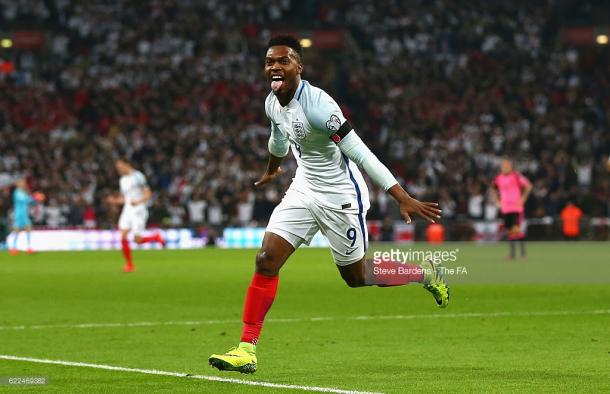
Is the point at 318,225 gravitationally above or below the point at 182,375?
above

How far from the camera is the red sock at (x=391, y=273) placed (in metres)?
10.6

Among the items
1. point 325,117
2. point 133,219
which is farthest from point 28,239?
point 325,117

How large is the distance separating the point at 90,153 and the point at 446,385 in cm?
3256

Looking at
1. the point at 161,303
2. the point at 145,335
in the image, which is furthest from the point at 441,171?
the point at 145,335

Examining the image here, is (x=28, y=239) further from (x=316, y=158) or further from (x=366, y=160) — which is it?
(x=366, y=160)

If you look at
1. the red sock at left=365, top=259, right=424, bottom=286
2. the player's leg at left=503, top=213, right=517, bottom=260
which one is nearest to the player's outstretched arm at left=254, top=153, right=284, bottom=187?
the red sock at left=365, top=259, right=424, bottom=286

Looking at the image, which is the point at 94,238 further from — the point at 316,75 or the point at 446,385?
the point at 446,385

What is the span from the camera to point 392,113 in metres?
43.3

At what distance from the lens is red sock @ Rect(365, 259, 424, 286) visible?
34.9 feet

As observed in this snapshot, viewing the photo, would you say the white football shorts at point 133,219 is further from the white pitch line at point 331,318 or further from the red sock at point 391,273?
the red sock at point 391,273

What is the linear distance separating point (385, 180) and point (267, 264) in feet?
3.83

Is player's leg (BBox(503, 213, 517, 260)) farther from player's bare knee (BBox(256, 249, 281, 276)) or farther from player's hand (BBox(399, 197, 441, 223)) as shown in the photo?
player's hand (BBox(399, 197, 441, 223))

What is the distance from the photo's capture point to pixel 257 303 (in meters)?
9.69

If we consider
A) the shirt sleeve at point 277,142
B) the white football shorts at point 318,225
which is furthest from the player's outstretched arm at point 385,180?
the shirt sleeve at point 277,142
